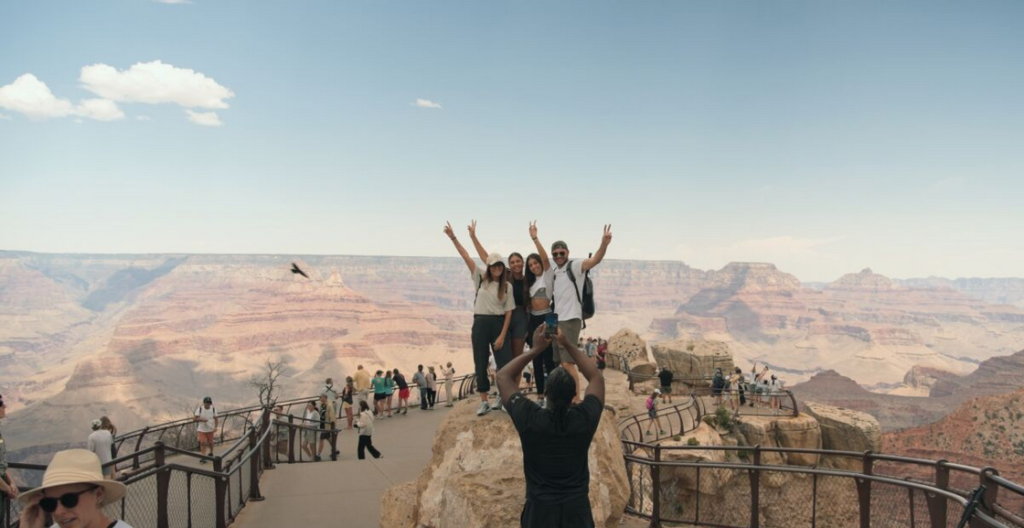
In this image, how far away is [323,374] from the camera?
369 feet

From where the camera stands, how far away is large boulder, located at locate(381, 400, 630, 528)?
4250 millimetres

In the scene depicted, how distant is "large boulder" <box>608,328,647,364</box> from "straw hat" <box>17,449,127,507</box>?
22664mm

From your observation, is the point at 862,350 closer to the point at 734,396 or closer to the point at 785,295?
the point at 785,295

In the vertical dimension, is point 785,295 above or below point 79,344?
above

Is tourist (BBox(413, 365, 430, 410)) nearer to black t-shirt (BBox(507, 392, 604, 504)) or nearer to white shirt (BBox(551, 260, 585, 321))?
white shirt (BBox(551, 260, 585, 321))

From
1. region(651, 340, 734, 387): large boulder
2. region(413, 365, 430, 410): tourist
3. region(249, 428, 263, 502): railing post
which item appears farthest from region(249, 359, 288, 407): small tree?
region(651, 340, 734, 387): large boulder

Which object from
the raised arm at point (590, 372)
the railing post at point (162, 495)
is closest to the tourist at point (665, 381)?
the railing post at point (162, 495)

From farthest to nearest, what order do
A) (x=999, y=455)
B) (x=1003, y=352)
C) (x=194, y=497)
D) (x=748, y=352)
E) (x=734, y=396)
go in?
(x=1003, y=352), (x=748, y=352), (x=999, y=455), (x=734, y=396), (x=194, y=497)

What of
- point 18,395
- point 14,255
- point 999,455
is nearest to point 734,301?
point 999,455

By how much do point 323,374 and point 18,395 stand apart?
49788 mm

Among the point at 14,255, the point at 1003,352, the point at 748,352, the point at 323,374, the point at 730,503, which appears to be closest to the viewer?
the point at 730,503

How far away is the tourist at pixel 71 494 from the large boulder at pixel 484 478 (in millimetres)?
2537

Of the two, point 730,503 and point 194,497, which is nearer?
point 194,497

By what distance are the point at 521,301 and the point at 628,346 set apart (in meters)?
19.7
